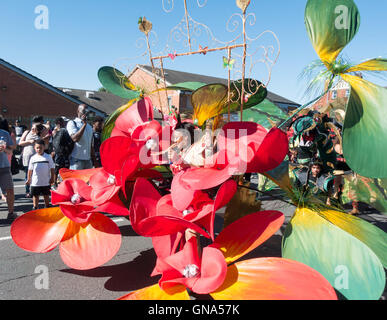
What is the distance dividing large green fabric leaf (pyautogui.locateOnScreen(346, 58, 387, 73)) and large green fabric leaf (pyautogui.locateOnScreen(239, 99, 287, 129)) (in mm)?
774

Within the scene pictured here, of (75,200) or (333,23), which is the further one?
(75,200)

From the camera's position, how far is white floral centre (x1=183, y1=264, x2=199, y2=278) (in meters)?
1.56

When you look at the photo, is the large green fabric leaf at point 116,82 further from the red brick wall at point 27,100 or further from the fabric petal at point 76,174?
the red brick wall at point 27,100

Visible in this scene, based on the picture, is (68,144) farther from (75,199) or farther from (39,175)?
(75,199)

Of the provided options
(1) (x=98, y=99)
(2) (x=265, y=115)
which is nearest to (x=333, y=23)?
(2) (x=265, y=115)

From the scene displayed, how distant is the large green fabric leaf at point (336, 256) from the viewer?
1460mm

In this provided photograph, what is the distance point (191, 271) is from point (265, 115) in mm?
1529

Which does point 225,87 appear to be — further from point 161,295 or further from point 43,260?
point 43,260

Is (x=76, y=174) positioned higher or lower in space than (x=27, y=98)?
lower

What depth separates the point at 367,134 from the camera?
147 centimetres

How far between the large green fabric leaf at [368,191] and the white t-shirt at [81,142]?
3420mm

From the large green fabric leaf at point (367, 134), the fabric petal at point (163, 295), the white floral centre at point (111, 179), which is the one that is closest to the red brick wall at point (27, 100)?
the white floral centre at point (111, 179)

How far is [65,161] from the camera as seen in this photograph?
4254mm

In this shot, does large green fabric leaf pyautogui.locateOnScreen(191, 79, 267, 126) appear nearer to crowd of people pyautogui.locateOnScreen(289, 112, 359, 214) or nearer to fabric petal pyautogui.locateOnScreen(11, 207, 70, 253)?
crowd of people pyautogui.locateOnScreen(289, 112, 359, 214)
